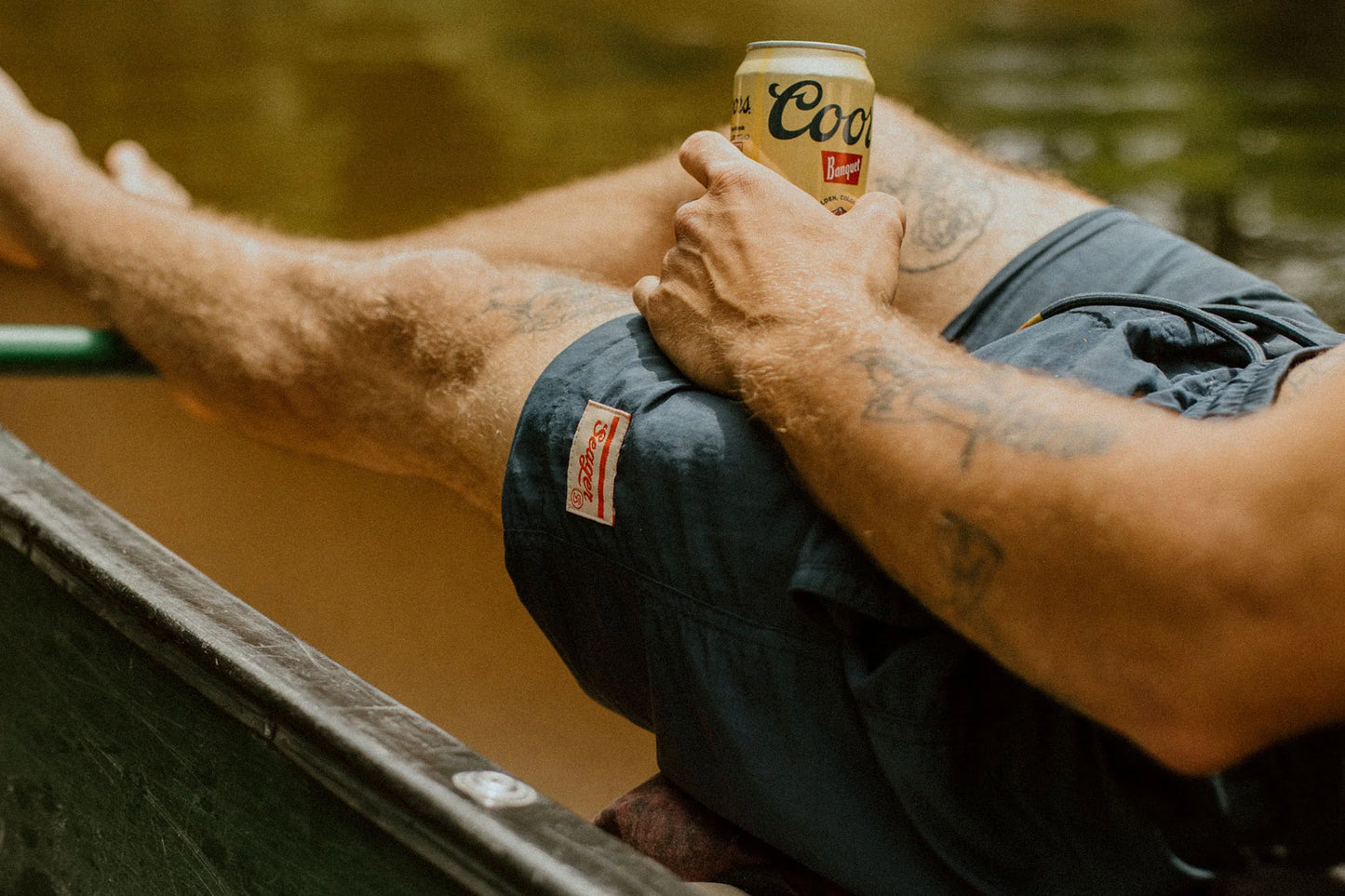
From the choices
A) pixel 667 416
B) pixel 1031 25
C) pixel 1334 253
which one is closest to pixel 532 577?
pixel 667 416

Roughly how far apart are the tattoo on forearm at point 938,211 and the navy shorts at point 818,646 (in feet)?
0.75

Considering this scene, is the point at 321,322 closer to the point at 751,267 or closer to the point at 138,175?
the point at 751,267

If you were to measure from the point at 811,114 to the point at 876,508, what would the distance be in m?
0.27

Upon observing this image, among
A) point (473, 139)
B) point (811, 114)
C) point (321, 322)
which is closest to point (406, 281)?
point (321, 322)

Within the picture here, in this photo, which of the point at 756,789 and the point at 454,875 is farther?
the point at 756,789

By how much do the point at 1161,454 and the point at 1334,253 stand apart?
3.22m

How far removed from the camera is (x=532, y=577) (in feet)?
2.04

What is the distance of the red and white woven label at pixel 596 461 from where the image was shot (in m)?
0.57

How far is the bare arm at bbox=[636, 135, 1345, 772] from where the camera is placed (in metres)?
0.36

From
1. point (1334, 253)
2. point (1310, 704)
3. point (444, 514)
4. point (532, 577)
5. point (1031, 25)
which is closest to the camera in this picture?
point (1310, 704)

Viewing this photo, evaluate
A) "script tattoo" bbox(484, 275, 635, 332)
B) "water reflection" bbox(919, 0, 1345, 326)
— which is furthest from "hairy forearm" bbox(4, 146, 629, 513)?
"water reflection" bbox(919, 0, 1345, 326)

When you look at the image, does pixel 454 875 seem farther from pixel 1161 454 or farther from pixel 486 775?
pixel 1161 454

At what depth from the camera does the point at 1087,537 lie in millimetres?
398

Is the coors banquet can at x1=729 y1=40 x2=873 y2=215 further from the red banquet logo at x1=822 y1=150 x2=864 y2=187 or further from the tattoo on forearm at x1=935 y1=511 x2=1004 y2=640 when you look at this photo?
the tattoo on forearm at x1=935 y1=511 x2=1004 y2=640
